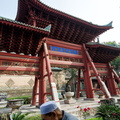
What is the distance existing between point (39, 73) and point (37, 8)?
491cm

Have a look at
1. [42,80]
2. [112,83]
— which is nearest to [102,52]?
[112,83]

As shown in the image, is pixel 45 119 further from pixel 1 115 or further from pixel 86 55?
pixel 86 55

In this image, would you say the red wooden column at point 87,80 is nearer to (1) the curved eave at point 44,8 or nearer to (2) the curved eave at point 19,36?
(1) the curved eave at point 44,8

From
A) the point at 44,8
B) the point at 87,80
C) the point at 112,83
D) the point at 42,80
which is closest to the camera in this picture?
the point at 42,80

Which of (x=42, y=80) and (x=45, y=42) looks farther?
(x=45, y=42)

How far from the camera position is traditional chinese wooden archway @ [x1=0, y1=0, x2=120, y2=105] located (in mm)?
6492

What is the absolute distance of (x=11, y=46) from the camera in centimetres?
685

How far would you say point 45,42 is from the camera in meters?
8.10

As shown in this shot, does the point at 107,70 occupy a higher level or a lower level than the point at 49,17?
lower

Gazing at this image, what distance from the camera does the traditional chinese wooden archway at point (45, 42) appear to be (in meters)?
6.49

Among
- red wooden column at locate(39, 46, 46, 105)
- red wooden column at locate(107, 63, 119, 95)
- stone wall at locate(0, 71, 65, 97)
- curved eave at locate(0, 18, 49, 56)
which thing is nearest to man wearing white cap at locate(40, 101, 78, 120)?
curved eave at locate(0, 18, 49, 56)

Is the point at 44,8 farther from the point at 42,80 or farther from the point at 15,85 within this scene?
the point at 15,85

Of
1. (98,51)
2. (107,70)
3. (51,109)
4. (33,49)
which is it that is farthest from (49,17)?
(107,70)

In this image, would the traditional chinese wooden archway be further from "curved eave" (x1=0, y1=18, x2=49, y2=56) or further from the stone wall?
the stone wall
